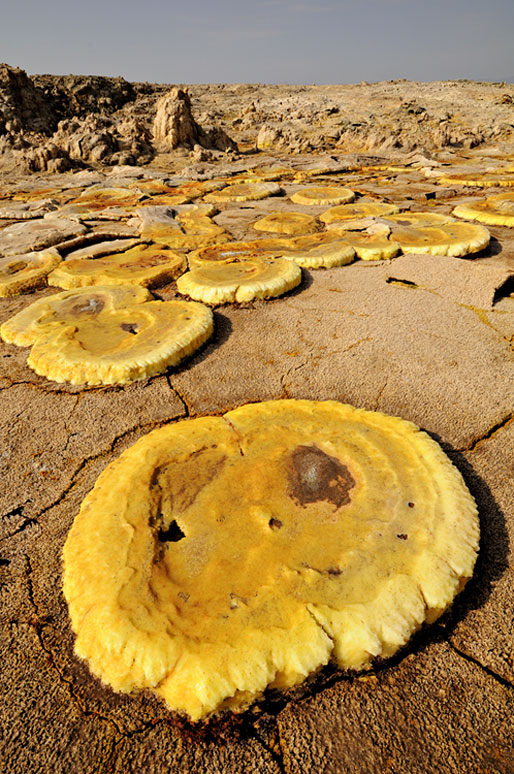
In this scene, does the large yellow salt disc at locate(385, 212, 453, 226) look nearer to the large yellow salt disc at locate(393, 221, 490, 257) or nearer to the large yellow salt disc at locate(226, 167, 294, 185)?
the large yellow salt disc at locate(393, 221, 490, 257)

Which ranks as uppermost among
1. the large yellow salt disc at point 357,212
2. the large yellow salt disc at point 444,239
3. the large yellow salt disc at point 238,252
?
the large yellow salt disc at point 357,212

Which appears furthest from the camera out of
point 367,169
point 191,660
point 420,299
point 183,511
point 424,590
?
point 367,169

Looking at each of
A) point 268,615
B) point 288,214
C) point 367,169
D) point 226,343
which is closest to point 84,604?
point 268,615

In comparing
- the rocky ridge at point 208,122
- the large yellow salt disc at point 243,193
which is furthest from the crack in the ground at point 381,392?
the rocky ridge at point 208,122

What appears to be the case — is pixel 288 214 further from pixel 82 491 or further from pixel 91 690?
pixel 91 690

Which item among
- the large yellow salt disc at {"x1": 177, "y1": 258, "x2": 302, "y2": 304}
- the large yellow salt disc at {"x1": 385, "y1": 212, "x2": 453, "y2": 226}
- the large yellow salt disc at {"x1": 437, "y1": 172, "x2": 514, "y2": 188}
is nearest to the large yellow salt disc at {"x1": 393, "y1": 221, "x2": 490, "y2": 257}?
the large yellow salt disc at {"x1": 385, "y1": 212, "x2": 453, "y2": 226}

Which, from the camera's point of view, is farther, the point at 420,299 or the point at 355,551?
the point at 420,299

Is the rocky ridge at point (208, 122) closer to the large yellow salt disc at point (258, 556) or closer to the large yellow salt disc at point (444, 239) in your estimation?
the large yellow salt disc at point (444, 239)
